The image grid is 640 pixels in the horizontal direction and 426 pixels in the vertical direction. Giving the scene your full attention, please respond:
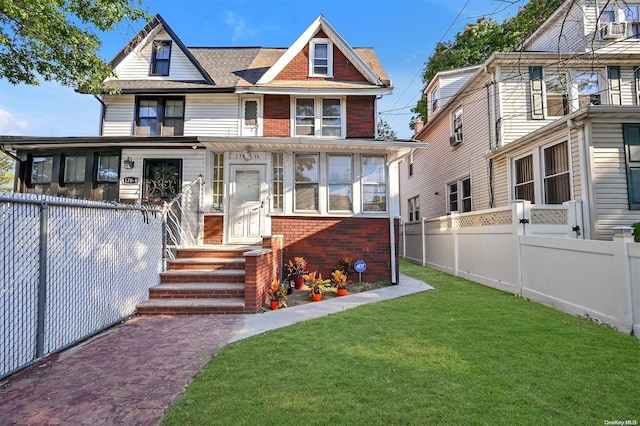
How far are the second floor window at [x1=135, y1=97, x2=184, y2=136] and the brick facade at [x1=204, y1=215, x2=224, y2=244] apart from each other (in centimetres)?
337

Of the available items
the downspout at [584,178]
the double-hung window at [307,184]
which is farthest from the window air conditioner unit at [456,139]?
the double-hung window at [307,184]

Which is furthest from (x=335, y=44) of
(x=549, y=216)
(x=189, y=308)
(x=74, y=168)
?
(x=189, y=308)

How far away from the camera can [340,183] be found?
8.43 meters

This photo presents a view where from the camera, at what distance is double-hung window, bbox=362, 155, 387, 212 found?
331 inches

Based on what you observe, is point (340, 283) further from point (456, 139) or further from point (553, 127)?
point (456, 139)

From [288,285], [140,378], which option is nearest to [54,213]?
[140,378]

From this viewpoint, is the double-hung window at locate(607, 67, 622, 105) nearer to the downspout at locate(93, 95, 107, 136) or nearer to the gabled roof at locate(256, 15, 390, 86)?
the gabled roof at locate(256, 15, 390, 86)

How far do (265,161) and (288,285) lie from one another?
11.5 ft

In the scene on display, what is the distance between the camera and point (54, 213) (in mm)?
3867

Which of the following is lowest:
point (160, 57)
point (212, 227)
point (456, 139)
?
point (212, 227)

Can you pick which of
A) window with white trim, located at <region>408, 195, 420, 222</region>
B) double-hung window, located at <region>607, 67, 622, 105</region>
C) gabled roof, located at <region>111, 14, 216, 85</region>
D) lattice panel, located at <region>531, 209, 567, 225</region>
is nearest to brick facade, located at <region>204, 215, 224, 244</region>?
gabled roof, located at <region>111, 14, 216, 85</region>

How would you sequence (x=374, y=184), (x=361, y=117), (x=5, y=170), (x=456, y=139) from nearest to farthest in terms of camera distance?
(x=374, y=184), (x=361, y=117), (x=456, y=139), (x=5, y=170)

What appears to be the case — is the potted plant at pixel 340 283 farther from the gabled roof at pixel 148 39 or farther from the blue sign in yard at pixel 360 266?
the gabled roof at pixel 148 39

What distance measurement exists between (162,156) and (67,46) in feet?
14.6
